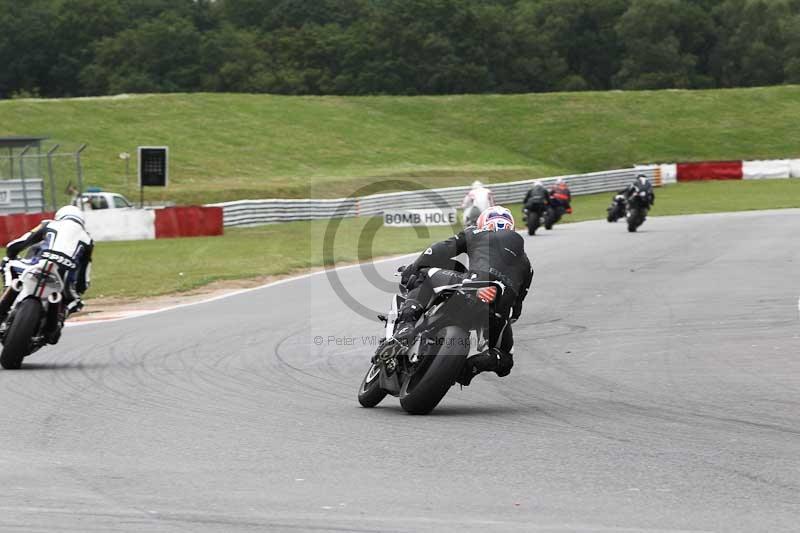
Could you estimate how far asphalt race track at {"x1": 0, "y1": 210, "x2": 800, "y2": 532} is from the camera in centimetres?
635

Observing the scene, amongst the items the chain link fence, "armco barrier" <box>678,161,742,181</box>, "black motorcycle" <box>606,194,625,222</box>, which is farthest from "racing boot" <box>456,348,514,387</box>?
"armco barrier" <box>678,161,742,181</box>

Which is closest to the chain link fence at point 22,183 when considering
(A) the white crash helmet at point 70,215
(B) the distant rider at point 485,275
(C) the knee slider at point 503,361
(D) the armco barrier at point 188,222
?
(D) the armco barrier at point 188,222

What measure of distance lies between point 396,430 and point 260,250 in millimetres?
20659

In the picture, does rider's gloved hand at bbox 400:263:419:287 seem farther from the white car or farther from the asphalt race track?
the white car

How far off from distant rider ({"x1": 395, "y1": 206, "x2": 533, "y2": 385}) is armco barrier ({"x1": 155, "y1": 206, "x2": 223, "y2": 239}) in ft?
78.5

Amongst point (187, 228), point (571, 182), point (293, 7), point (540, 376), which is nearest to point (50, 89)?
point (293, 7)

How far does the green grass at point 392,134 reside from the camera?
5369 cm

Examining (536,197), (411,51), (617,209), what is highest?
(411,51)

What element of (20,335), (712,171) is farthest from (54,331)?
(712,171)

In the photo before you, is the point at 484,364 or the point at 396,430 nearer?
the point at 396,430

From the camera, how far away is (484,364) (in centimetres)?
952

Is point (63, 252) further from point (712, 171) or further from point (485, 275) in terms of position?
point (712, 171)

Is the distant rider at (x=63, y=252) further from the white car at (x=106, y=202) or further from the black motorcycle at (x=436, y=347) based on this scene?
the white car at (x=106, y=202)

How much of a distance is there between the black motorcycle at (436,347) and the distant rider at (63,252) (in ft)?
13.5
